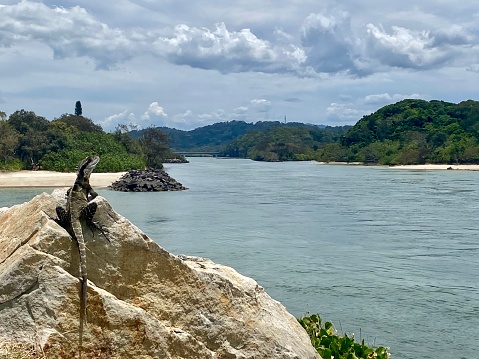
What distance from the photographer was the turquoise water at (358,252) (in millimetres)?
14641

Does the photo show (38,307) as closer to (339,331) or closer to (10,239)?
(10,239)

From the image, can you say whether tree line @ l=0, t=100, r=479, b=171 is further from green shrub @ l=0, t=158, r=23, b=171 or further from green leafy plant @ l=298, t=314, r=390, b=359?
green leafy plant @ l=298, t=314, r=390, b=359

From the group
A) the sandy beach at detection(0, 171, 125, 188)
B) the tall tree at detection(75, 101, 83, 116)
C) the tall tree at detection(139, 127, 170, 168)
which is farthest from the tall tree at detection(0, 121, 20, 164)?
Answer: the tall tree at detection(75, 101, 83, 116)

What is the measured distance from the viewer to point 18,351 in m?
5.16

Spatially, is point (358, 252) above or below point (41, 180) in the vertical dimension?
below

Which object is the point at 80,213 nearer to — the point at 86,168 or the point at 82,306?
the point at 86,168

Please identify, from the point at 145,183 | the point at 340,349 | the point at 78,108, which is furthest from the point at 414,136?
the point at 340,349

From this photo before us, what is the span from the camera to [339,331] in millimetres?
13812

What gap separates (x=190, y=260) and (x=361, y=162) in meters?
144

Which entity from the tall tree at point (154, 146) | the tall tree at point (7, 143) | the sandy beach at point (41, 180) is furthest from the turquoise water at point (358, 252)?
the tall tree at point (154, 146)

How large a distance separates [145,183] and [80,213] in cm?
5761

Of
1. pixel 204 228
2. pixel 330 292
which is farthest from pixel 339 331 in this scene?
pixel 204 228

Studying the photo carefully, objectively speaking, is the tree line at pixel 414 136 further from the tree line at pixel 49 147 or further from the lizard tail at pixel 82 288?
the lizard tail at pixel 82 288

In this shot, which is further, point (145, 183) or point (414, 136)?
point (414, 136)
